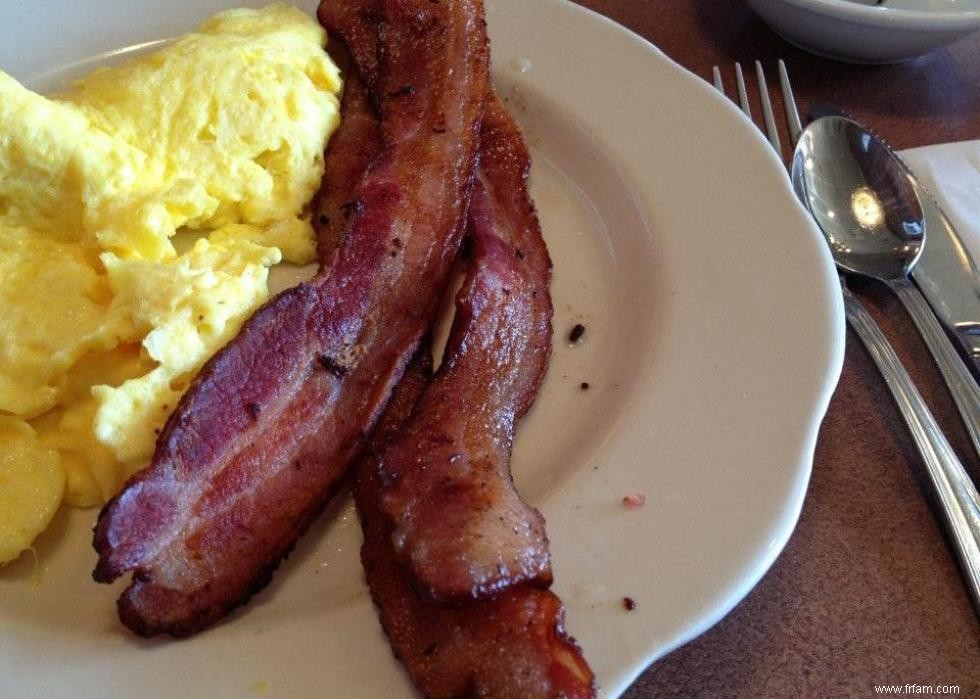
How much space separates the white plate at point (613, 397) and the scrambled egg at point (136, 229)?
0.19 meters

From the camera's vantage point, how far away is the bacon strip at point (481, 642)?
108 cm

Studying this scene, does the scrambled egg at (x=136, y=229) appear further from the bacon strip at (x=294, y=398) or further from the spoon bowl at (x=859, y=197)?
the spoon bowl at (x=859, y=197)

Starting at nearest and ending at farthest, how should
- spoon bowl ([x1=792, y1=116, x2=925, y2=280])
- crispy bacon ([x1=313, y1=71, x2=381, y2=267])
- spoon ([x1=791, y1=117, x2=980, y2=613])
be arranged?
spoon ([x1=791, y1=117, x2=980, y2=613]) < crispy bacon ([x1=313, y1=71, x2=381, y2=267]) < spoon bowl ([x1=792, y1=116, x2=925, y2=280])

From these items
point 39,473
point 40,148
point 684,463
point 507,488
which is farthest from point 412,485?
point 40,148

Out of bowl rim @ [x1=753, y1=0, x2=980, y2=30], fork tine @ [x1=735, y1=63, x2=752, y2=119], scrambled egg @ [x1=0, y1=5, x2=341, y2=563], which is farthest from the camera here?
fork tine @ [x1=735, y1=63, x2=752, y2=119]

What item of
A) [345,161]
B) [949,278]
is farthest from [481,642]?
[949,278]

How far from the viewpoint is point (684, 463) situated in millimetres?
1395

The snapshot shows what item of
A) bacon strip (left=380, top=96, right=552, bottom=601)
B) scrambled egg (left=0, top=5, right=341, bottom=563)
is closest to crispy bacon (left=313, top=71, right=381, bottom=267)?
scrambled egg (left=0, top=5, right=341, bottom=563)

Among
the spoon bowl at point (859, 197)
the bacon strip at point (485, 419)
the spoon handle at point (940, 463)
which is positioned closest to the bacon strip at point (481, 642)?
the bacon strip at point (485, 419)

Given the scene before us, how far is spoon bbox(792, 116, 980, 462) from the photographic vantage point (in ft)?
6.04

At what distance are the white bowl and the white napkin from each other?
319 millimetres

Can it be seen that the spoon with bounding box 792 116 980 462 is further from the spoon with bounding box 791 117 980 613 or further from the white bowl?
the white bowl

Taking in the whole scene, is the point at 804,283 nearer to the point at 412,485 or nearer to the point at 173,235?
the point at 412,485

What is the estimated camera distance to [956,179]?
2.05 meters
